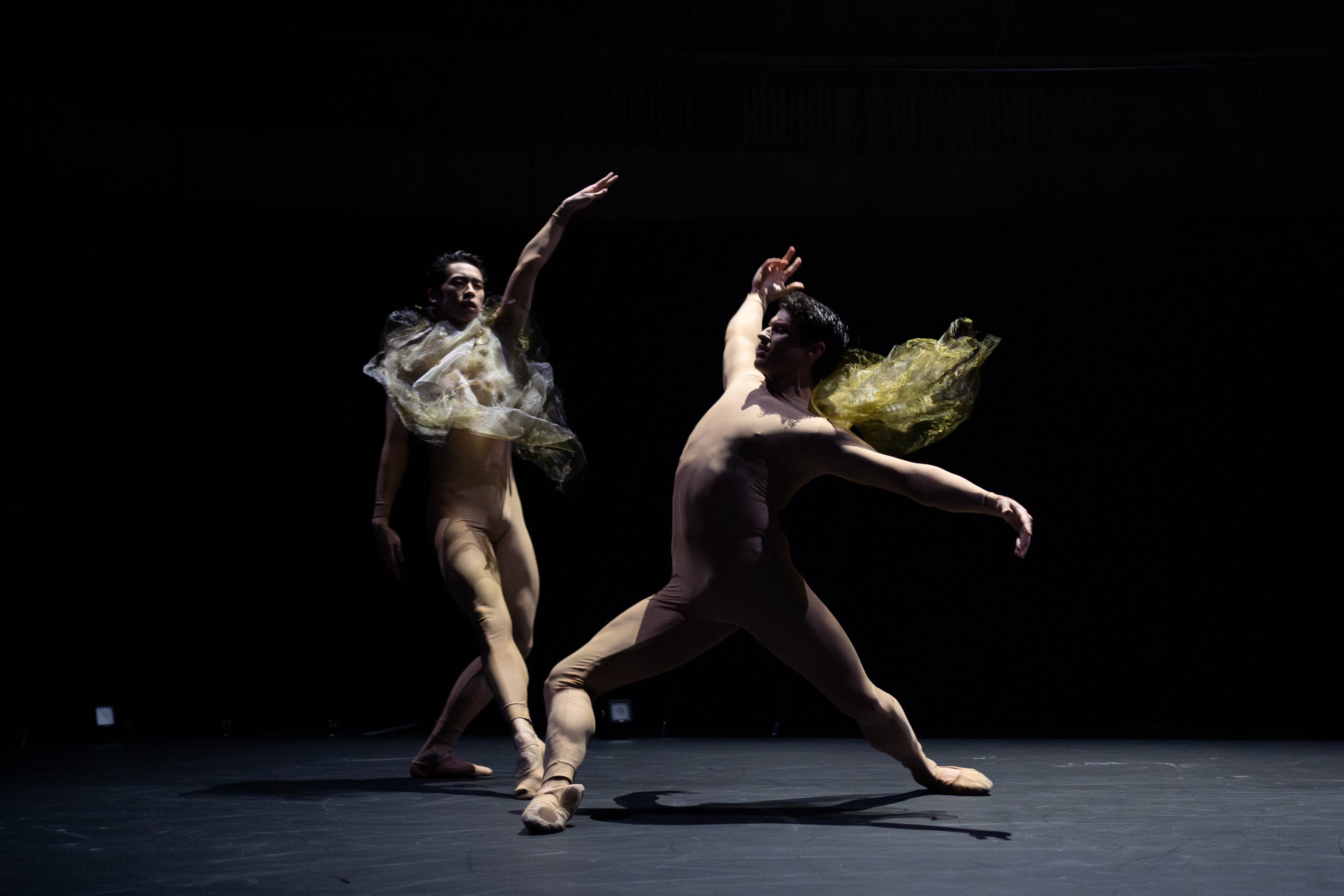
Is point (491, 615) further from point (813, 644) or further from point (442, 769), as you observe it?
point (813, 644)

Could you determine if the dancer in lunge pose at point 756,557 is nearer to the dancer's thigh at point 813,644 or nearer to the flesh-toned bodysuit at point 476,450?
the dancer's thigh at point 813,644

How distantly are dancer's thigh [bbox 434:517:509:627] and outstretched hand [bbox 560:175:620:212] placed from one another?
3.18 feet

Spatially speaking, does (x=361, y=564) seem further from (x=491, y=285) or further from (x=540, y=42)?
(x=540, y=42)

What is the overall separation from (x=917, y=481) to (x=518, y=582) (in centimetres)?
147

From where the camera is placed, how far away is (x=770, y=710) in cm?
607

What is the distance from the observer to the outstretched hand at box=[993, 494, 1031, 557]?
254 cm

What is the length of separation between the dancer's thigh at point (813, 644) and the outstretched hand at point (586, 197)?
4.57 ft

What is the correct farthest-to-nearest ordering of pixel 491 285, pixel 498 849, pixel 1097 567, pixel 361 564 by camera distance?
pixel 361 564 → pixel 1097 567 → pixel 491 285 → pixel 498 849

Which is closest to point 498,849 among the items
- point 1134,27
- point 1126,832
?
point 1126,832

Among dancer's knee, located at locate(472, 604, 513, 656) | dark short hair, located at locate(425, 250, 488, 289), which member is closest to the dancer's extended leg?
dancer's knee, located at locate(472, 604, 513, 656)

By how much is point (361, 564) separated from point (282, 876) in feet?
13.5

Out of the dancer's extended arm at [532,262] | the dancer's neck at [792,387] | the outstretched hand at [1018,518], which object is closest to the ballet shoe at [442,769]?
the dancer's extended arm at [532,262]

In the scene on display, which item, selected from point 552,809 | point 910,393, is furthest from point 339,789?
point 910,393

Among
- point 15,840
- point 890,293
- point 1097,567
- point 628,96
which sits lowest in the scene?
point 15,840
